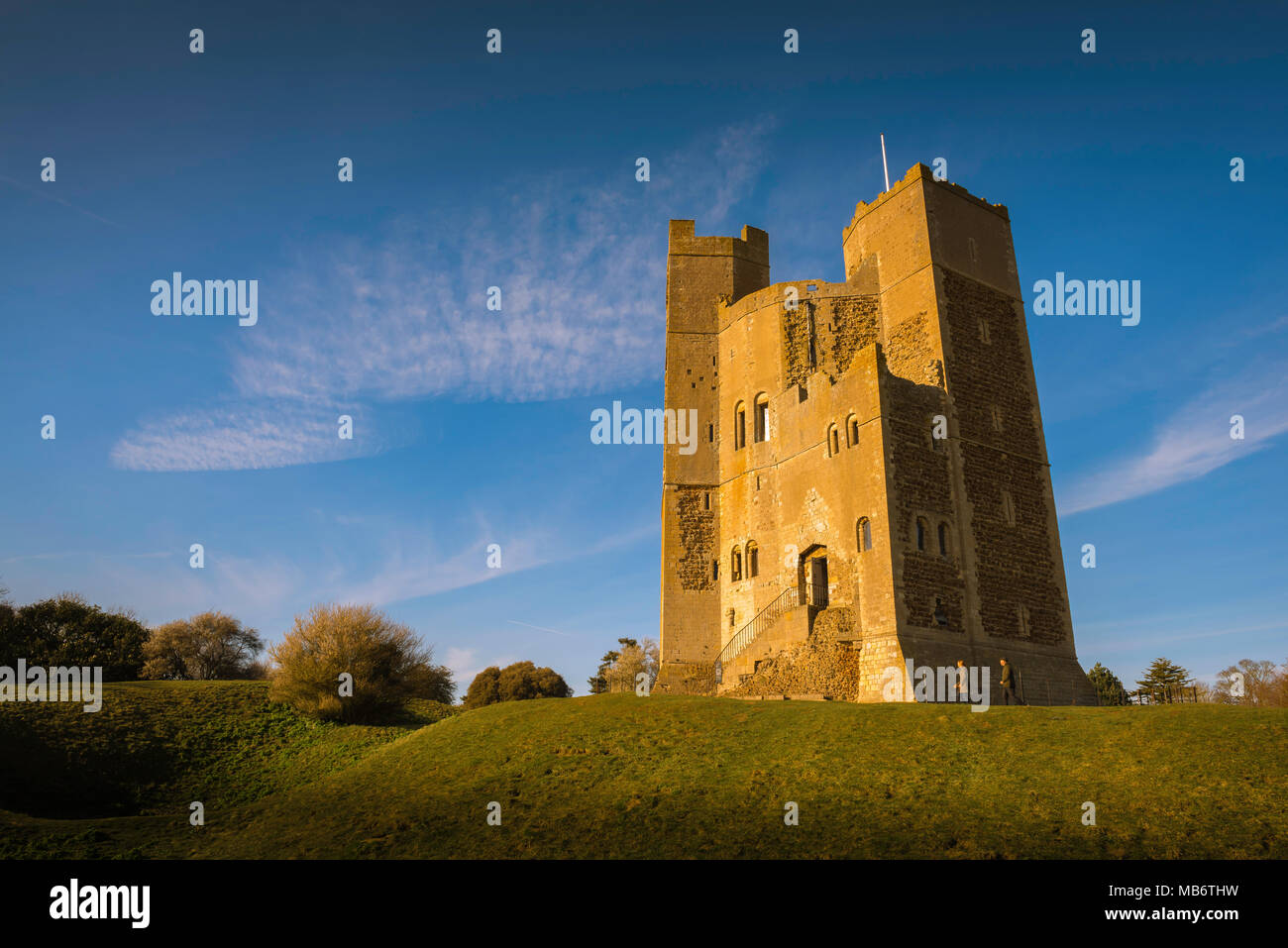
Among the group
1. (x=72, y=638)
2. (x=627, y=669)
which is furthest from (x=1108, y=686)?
(x=72, y=638)

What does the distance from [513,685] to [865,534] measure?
96.3 ft

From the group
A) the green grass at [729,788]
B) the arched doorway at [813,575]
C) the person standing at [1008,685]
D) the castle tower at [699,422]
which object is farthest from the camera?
the castle tower at [699,422]

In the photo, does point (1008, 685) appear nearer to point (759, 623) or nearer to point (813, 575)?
point (813, 575)

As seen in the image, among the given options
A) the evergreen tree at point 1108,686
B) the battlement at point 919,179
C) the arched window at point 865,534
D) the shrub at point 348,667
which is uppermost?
the battlement at point 919,179

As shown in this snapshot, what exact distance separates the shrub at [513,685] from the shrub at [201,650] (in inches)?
500

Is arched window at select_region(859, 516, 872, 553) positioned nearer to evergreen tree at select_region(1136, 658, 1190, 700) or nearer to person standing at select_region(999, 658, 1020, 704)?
person standing at select_region(999, 658, 1020, 704)

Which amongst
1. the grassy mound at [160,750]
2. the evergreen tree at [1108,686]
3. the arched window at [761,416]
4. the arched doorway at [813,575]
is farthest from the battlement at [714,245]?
the evergreen tree at [1108,686]

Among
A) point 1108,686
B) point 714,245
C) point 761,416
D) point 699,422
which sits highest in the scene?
point 714,245

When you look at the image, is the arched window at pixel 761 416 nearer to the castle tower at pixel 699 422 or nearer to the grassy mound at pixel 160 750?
the castle tower at pixel 699 422

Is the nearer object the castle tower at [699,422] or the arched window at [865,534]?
the arched window at [865,534]

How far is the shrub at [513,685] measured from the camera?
161 feet

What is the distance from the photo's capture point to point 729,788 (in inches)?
602
